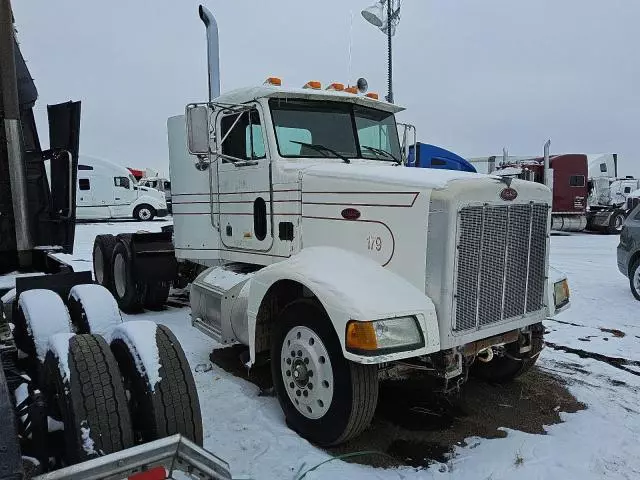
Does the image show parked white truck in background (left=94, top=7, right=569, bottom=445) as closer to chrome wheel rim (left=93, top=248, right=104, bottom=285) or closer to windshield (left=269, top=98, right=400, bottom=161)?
windshield (left=269, top=98, right=400, bottom=161)

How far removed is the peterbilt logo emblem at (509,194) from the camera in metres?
3.72

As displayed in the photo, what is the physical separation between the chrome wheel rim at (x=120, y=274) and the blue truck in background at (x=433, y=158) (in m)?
4.32

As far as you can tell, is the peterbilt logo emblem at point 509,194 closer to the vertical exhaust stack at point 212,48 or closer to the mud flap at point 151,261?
the vertical exhaust stack at point 212,48

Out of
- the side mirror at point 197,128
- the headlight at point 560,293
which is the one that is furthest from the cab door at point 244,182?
the headlight at point 560,293

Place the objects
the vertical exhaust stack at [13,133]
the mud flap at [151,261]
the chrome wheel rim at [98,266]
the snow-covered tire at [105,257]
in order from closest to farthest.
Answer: the vertical exhaust stack at [13,133], the mud flap at [151,261], the snow-covered tire at [105,257], the chrome wheel rim at [98,266]

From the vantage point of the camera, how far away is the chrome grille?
3564 mm

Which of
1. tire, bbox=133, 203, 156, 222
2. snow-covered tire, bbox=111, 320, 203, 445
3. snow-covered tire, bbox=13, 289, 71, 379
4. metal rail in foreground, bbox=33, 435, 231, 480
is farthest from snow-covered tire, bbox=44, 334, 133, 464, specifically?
tire, bbox=133, 203, 156, 222

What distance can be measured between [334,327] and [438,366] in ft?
2.57

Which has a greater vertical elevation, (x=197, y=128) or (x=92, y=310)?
(x=197, y=128)

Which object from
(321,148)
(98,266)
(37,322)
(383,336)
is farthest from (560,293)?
(98,266)

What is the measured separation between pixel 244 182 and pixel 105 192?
2178 centimetres

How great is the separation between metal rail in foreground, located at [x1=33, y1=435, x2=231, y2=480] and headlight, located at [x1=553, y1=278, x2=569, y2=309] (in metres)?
3.23

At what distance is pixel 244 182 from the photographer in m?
5.21

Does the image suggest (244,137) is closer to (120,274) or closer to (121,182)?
(120,274)
